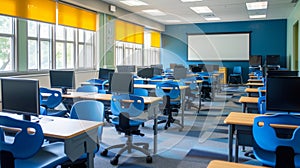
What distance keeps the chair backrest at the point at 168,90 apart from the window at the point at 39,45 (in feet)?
9.60

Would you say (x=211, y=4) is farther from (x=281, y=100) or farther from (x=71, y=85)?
(x=281, y=100)

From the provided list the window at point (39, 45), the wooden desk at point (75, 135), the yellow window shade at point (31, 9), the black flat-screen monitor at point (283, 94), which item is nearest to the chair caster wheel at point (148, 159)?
the wooden desk at point (75, 135)

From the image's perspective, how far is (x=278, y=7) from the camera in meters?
10.3

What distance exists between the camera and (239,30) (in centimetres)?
1404

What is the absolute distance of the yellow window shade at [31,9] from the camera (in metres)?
5.60

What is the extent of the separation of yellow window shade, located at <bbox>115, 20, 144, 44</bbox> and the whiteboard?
3665 millimetres

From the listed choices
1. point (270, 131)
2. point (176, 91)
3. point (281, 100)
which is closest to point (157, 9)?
point (176, 91)

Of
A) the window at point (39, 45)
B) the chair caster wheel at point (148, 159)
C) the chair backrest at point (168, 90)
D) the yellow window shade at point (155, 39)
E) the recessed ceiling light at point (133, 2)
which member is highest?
the recessed ceiling light at point (133, 2)

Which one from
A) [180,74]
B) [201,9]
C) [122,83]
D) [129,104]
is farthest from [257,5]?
[129,104]

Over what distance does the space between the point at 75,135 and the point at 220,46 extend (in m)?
13.0

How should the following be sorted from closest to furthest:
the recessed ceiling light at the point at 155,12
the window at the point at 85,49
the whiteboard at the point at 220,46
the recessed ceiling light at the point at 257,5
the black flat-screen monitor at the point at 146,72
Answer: the black flat-screen monitor at the point at 146,72 → the window at the point at 85,49 → the recessed ceiling light at the point at 257,5 → the recessed ceiling light at the point at 155,12 → the whiteboard at the point at 220,46

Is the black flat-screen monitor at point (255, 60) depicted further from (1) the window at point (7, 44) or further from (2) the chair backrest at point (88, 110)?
(2) the chair backrest at point (88, 110)

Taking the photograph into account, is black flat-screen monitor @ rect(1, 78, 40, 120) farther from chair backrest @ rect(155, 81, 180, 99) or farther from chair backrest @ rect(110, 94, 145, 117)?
chair backrest @ rect(155, 81, 180, 99)

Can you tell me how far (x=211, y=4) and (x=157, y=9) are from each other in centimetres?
195
